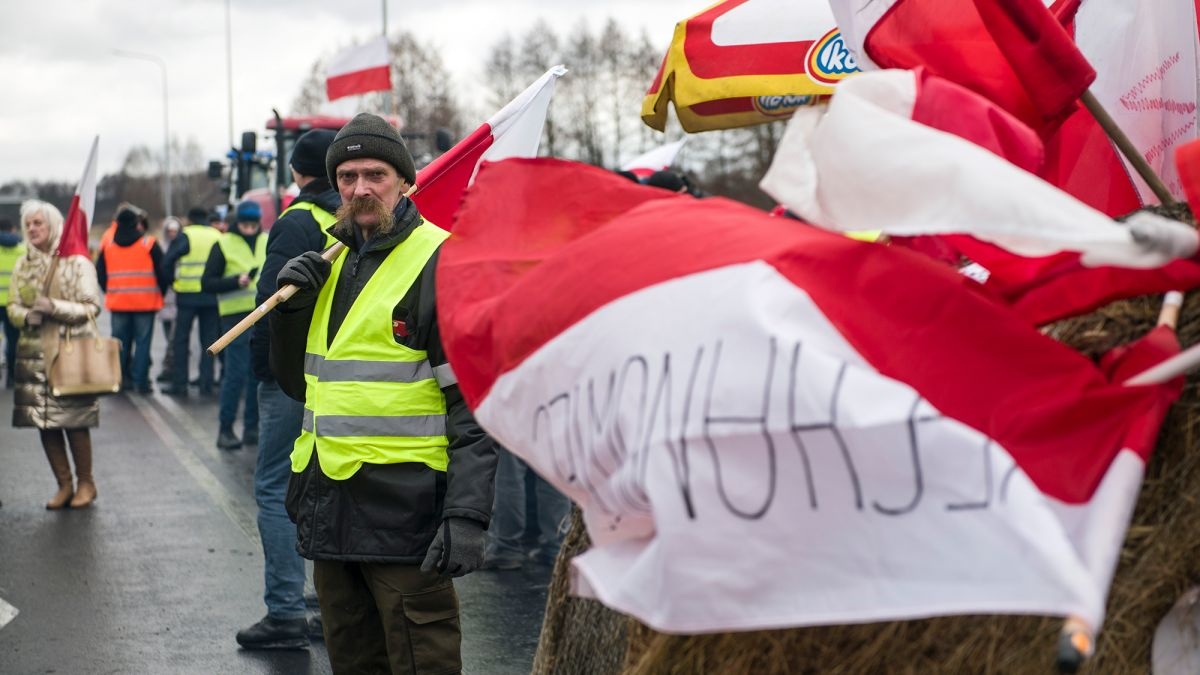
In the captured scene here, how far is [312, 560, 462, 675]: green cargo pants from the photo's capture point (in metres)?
4.07

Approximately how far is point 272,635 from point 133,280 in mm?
9700

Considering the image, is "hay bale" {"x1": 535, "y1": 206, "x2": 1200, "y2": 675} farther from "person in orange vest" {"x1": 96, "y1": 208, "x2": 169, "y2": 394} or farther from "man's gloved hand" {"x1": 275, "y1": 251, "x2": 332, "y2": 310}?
"person in orange vest" {"x1": 96, "y1": 208, "x2": 169, "y2": 394}

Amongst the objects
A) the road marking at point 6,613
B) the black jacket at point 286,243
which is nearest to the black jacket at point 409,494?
the black jacket at point 286,243

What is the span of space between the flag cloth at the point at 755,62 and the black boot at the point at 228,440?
6694mm

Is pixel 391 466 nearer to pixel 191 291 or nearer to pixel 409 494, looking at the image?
pixel 409 494

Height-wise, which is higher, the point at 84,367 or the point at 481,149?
the point at 481,149

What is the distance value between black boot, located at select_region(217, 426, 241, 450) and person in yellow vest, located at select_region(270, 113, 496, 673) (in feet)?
24.5

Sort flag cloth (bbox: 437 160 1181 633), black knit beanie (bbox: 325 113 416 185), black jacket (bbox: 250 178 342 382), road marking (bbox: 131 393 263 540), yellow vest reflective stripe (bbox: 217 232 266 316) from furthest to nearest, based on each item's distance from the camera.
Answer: yellow vest reflective stripe (bbox: 217 232 266 316), road marking (bbox: 131 393 263 540), black jacket (bbox: 250 178 342 382), black knit beanie (bbox: 325 113 416 185), flag cloth (bbox: 437 160 1181 633)

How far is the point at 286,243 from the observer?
554 cm

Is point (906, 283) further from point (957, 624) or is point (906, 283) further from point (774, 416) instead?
point (957, 624)

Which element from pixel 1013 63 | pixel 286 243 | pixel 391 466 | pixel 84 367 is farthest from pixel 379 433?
pixel 84 367

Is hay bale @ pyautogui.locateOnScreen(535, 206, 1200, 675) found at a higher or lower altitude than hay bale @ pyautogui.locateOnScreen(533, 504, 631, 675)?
higher

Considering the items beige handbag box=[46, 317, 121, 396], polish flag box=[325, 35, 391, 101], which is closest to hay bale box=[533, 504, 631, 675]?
beige handbag box=[46, 317, 121, 396]

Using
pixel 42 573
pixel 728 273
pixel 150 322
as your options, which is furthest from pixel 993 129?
pixel 150 322
